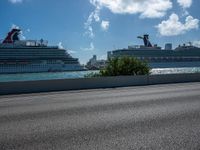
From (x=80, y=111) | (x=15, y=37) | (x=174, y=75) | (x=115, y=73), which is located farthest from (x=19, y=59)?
(x=80, y=111)

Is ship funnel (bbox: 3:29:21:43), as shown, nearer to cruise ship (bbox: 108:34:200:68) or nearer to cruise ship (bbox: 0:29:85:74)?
cruise ship (bbox: 0:29:85:74)

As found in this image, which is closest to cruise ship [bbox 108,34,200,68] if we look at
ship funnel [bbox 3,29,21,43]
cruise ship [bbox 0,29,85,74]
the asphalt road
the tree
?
cruise ship [bbox 0,29,85,74]

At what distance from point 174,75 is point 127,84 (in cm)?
555

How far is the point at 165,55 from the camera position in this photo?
101312mm

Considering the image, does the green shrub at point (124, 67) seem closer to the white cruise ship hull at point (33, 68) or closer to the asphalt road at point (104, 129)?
the asphalt road at point (104, 129)

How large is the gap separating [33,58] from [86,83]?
5938 cm

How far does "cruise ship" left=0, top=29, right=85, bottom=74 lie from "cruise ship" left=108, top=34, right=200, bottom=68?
17398 millimetres

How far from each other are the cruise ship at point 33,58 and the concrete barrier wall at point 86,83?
53.9 m

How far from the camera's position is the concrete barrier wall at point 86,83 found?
2130 centimetres

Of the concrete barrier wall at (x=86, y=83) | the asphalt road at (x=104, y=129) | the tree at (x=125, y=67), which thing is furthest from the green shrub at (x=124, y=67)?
the asphalt road at (x=104, y=129)

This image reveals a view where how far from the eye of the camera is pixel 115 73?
113 ft

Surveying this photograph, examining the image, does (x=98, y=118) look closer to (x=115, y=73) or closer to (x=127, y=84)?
(x=127, y=84)

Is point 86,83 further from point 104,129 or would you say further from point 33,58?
point 33,58

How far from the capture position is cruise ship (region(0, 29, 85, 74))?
257ft
